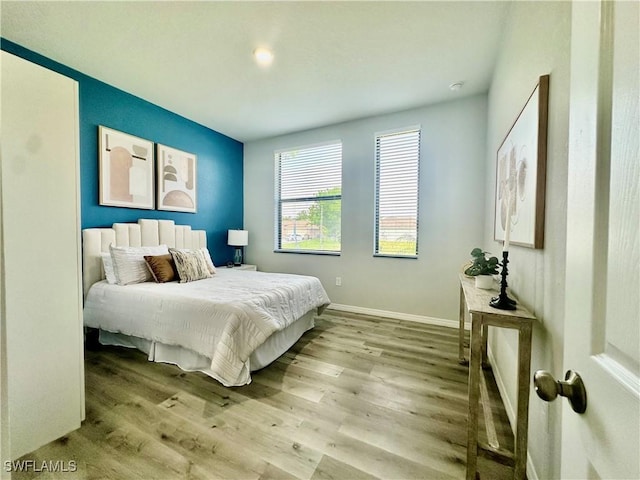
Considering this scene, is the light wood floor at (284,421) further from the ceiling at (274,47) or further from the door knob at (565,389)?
the ceiling at (274,47)

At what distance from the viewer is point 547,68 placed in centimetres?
119

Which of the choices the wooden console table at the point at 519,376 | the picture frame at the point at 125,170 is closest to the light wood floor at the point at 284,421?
the wooden console table at the point at 519,376

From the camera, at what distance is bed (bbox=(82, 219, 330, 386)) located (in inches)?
73.8

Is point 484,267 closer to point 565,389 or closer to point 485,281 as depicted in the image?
point 485,281

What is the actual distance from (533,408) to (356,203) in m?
2.82

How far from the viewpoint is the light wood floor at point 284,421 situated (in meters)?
1.28

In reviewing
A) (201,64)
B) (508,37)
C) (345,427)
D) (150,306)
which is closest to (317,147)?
(201,64)

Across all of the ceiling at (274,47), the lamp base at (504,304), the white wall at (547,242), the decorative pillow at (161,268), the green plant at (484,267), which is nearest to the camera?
the white wall at (547,242)

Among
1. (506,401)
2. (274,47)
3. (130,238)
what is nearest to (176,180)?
(130,238)

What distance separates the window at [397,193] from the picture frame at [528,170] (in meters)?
1.55

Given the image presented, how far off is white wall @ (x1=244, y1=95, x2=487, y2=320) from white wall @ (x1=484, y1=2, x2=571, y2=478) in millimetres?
1403

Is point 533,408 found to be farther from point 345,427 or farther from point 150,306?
point 150,306

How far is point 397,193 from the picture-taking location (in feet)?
11.3

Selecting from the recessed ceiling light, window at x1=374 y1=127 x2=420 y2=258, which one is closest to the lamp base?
window at x1=374 y1=127 x2=420 y2=258
